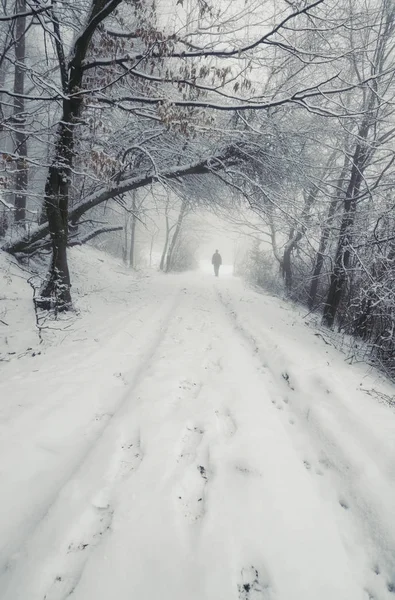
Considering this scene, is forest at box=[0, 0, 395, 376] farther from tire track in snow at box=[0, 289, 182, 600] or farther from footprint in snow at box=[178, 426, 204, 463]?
footprint in snow at box=[178, 426, 204, 463]

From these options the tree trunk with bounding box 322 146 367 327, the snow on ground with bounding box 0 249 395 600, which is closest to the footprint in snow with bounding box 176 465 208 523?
the snow on ground with bounding box 0 249 395 600

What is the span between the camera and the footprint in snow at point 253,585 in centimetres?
148

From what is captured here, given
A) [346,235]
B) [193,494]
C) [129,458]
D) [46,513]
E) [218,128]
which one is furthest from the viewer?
[346,235]

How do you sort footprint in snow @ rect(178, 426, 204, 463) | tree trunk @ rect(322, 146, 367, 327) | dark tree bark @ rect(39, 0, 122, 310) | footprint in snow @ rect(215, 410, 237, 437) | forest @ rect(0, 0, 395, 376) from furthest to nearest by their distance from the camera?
tree trunk @ rect(322, 146, 367, 327)
dark tree bark @ rect(39, 0, 122, 310)
forest @ rect(0, 0, 395, 376)
footprint in snow @ rect(215, 410, 237, 437)
footprint in snow @ rect(178, 426, 204, 463)

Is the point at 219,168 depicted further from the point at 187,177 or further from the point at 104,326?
the point at 104,326

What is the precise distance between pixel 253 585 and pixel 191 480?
0.72 metres

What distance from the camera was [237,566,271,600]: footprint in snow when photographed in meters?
1.48

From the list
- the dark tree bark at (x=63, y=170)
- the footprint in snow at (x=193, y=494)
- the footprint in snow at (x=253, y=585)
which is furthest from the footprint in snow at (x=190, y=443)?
the dark tree bark at (x=63, y=170)

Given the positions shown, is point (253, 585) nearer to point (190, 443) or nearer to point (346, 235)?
point (190, 443)

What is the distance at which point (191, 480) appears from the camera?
2109mm

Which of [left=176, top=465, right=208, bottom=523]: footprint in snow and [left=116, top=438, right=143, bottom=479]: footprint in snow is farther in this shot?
[left=116, top=438, right=143, bottom=479]: footprint in snow

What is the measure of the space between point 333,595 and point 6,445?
2517mm

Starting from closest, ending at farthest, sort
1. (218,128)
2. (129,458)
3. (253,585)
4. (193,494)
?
1. (253,585)
2. (193,494)
3. (129,458)
4. (218,128)

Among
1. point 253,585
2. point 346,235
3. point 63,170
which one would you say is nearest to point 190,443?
point 253,585
